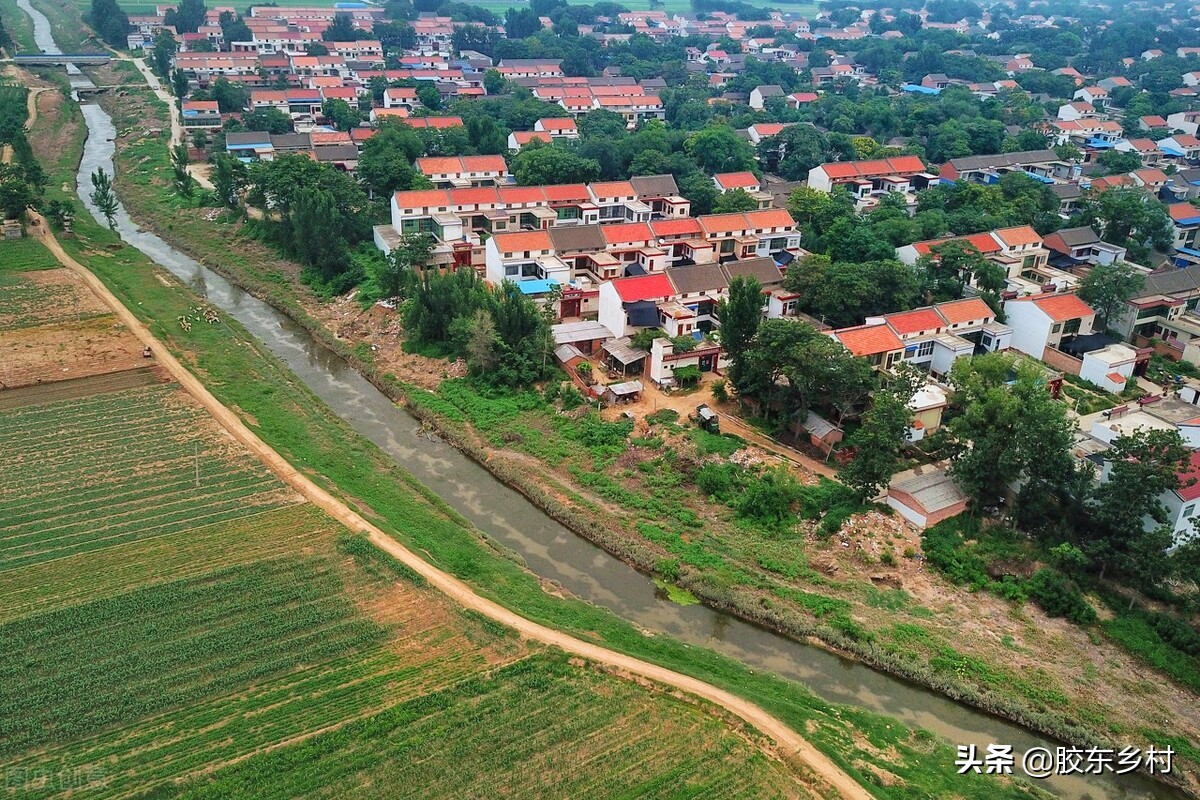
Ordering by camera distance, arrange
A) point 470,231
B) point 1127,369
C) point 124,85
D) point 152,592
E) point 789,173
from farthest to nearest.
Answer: point 124,85 < point 789,173 < point 470,231 < point 1127,369 < point 152,592

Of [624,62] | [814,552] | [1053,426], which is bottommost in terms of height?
[814,552]

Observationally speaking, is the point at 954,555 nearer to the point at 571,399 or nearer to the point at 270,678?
the point at 571,399

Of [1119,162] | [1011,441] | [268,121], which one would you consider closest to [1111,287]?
[1011,441]

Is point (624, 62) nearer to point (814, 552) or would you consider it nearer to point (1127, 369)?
point (1127, 369)

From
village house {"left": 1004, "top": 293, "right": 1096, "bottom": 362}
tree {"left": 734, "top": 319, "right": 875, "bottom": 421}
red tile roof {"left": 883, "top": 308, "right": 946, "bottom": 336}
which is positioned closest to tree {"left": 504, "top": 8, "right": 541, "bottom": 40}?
village house {"left": 1004, "top": 293, "right": 1096, "bottom": 362}

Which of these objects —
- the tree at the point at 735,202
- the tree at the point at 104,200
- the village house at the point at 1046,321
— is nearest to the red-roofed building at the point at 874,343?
the village house at the point at 1046,321

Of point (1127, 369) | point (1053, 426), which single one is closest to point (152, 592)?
point (1053, 426)
